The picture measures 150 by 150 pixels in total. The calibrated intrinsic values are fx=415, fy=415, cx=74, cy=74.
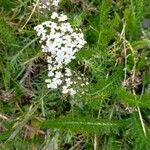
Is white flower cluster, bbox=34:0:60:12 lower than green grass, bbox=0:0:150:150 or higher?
higher

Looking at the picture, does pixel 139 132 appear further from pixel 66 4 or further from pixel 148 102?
pixel 66 4

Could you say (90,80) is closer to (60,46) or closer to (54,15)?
(60,46)

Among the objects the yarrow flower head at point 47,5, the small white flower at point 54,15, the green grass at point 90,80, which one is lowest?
the green grass at point 90,80

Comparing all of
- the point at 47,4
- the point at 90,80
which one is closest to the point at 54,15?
the point at 47,4

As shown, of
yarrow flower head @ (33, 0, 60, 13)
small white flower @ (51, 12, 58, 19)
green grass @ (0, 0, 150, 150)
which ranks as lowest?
green grass @ (0, 0, 150, 150)

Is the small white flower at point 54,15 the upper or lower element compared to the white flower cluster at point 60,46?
upper

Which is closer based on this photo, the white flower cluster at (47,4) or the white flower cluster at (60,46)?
the white flower cluster at (60,46)
